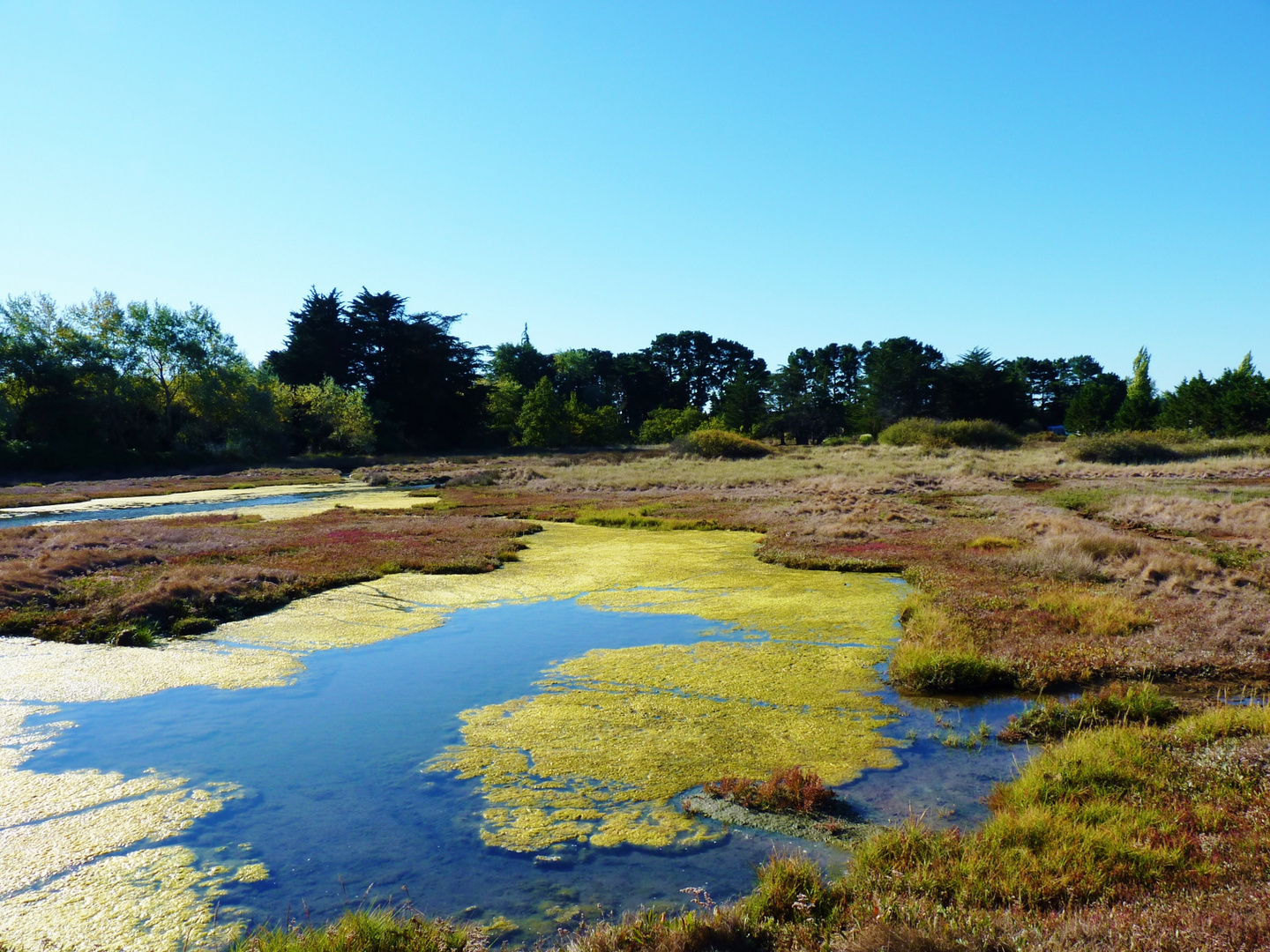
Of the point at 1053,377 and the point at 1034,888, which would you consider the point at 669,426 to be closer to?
the point at 1053,377

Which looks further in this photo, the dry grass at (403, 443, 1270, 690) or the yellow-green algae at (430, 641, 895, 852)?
the dry grass at (403, 443, 1270, 690)

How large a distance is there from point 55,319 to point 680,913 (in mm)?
76055

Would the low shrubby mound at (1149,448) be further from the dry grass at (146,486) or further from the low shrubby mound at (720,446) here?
the dry grass at (146,486)

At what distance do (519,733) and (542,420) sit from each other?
76.1m

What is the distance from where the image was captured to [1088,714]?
8711 mm

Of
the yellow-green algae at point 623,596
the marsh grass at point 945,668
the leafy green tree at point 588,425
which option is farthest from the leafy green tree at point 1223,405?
the marsh grass at point 945,668

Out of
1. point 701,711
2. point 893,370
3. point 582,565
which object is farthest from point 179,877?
point 893,370

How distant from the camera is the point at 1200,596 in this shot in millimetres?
13812

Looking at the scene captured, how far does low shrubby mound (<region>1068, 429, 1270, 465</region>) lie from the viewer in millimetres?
54562

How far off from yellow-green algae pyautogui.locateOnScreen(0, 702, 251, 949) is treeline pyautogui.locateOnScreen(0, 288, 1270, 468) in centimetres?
6125

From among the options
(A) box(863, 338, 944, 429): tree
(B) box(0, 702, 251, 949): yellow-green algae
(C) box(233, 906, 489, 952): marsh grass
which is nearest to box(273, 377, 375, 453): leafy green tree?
(A) box(863, 338, 944, 429): tree

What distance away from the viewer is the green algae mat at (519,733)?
230 inches

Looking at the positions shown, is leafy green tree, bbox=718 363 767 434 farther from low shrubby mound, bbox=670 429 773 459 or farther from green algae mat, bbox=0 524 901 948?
green algae mat, bbox=0 524 901 948

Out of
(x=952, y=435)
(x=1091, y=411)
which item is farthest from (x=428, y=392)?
(x=1091, y=411)
